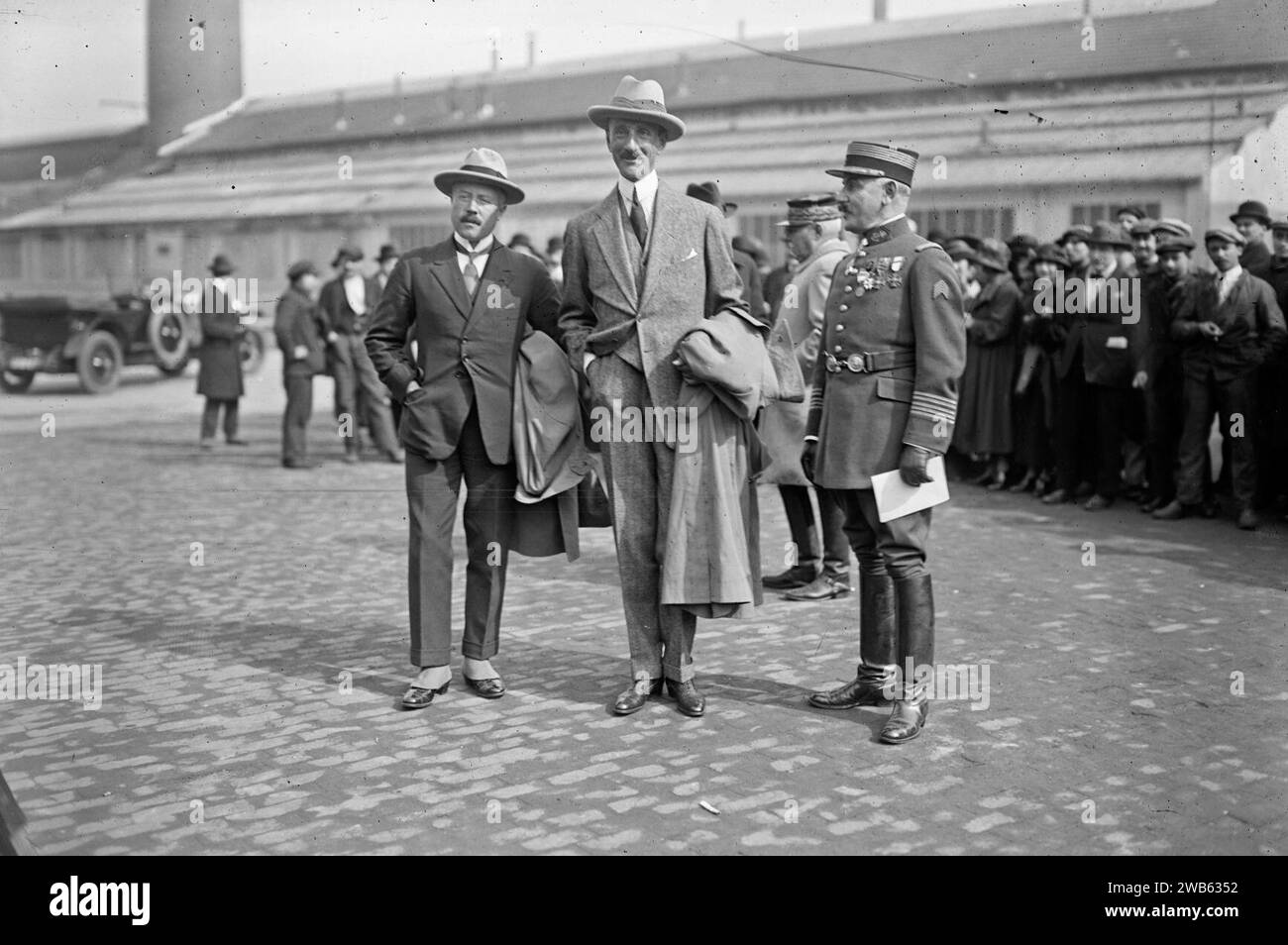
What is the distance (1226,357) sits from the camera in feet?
32.6

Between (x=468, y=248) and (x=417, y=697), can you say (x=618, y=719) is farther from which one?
(x=468, y=248)

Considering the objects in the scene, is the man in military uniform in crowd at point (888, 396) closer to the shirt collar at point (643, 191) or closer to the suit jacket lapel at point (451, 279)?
the shirt collar at point (643, 191)

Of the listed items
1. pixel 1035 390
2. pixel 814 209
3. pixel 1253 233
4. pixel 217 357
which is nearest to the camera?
pixel 814 209

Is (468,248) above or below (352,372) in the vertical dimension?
above

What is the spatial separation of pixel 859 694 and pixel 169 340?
21562 millimetres

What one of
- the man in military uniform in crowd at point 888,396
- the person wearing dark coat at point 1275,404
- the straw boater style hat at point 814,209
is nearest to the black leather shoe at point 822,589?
the straw boater style hat at point 814,209

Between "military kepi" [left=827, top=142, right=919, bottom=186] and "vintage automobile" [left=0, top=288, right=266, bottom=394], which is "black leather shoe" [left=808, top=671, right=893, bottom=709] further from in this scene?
"vintage automobile" [left=0, top=288, right=266, bottom=394]

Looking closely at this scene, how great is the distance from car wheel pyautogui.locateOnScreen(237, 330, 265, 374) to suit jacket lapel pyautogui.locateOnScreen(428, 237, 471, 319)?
67.5 ft

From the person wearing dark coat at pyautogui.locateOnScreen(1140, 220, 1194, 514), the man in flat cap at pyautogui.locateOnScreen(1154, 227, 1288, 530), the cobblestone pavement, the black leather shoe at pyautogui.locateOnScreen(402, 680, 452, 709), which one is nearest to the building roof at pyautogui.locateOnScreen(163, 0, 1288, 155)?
the person wearing dark coat at pyautogui.locateOnScreen(1140, 220, 1194, 514)

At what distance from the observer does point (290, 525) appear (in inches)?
406

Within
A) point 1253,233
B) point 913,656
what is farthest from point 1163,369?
point 913,656

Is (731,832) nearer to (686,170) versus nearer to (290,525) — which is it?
(290,525)

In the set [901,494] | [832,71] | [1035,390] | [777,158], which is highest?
[832,71]

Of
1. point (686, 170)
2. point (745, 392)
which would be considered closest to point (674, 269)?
point (745, 392)
